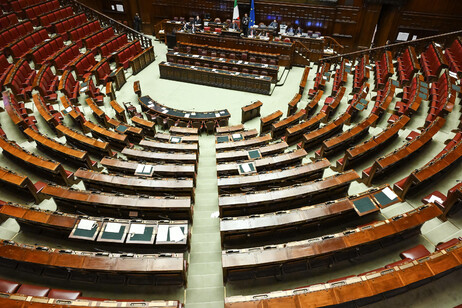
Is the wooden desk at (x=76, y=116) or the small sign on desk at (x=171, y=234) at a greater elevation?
the wooden desk at (x=76, y=116)

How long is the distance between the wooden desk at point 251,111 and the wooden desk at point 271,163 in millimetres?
3503

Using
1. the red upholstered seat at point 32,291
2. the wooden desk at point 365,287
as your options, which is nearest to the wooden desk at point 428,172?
the wooden desk at point 365,287

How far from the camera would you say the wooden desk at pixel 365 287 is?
3.46m

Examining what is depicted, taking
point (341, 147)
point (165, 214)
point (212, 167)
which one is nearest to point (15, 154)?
point (165, 214)

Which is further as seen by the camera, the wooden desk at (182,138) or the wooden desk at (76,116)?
the wooden desk at (76,116)

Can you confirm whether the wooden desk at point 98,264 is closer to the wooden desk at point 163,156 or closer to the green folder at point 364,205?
the wooden desk at point 163,156

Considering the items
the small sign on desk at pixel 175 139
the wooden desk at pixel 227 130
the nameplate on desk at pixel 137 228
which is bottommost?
the nameplate on desk at pixel 137 228

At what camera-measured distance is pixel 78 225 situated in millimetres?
4668

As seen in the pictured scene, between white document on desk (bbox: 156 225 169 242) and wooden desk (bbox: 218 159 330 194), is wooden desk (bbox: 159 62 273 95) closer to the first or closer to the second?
wooden desk (bbox: 218 159 330 194)

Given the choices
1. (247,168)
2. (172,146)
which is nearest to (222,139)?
(172,146)

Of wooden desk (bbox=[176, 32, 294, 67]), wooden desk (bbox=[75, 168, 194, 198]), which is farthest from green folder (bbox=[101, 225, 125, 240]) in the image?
wooden desk (bbox=[176, 32, 294, 67])

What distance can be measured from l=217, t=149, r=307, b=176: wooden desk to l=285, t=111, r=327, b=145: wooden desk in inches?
46.8

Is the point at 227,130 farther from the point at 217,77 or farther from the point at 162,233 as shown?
the point at 162,233

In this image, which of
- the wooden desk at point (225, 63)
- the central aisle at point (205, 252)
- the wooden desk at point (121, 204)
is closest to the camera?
the central aisle at point (205, 252)
